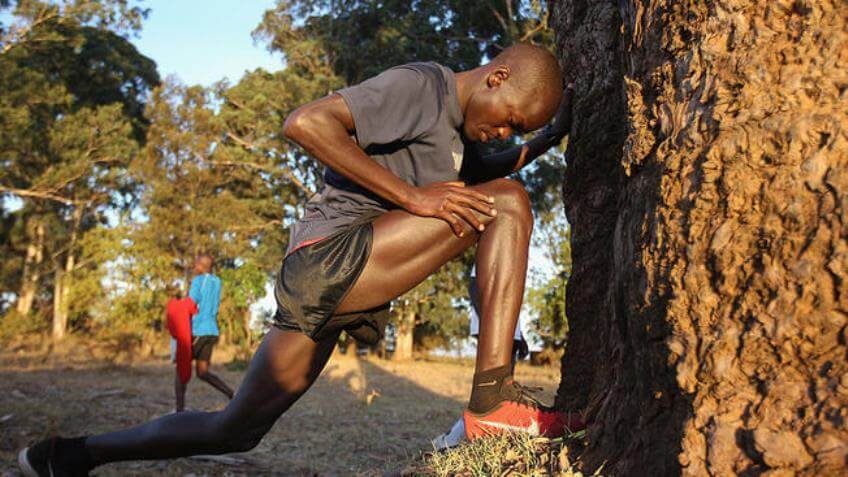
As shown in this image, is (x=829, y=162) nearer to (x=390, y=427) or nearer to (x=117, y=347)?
(x=390, y=427)

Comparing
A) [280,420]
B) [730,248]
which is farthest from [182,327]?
[730,248]

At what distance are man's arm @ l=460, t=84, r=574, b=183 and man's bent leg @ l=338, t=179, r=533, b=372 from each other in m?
0.56

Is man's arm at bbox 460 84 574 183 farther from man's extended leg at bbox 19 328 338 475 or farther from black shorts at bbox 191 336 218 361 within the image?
black shorts at bbox 191 336 218 361

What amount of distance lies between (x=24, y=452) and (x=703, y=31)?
3.22 meters

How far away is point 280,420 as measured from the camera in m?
7.88

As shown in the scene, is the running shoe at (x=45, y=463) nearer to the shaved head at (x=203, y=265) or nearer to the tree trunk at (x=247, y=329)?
the shaved head at (x=203, y=265)

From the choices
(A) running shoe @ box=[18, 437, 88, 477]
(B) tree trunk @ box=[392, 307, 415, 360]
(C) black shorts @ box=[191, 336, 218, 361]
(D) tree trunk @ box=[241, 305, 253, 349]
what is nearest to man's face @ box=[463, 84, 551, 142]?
(A) running shoe @ box=[18, 437, 88, 477]

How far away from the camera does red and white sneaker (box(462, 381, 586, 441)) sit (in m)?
2.36

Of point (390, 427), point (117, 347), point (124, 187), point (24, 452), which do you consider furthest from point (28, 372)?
point (124, 187)

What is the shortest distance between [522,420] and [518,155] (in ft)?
4.43

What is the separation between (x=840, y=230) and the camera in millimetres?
1393

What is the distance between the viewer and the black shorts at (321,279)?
244 centimetres

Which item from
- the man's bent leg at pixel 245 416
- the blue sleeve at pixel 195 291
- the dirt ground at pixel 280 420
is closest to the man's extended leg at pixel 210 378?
the dirt ground at pixel 280 420

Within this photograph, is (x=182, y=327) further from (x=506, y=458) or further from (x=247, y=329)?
(x=247, y=329)
